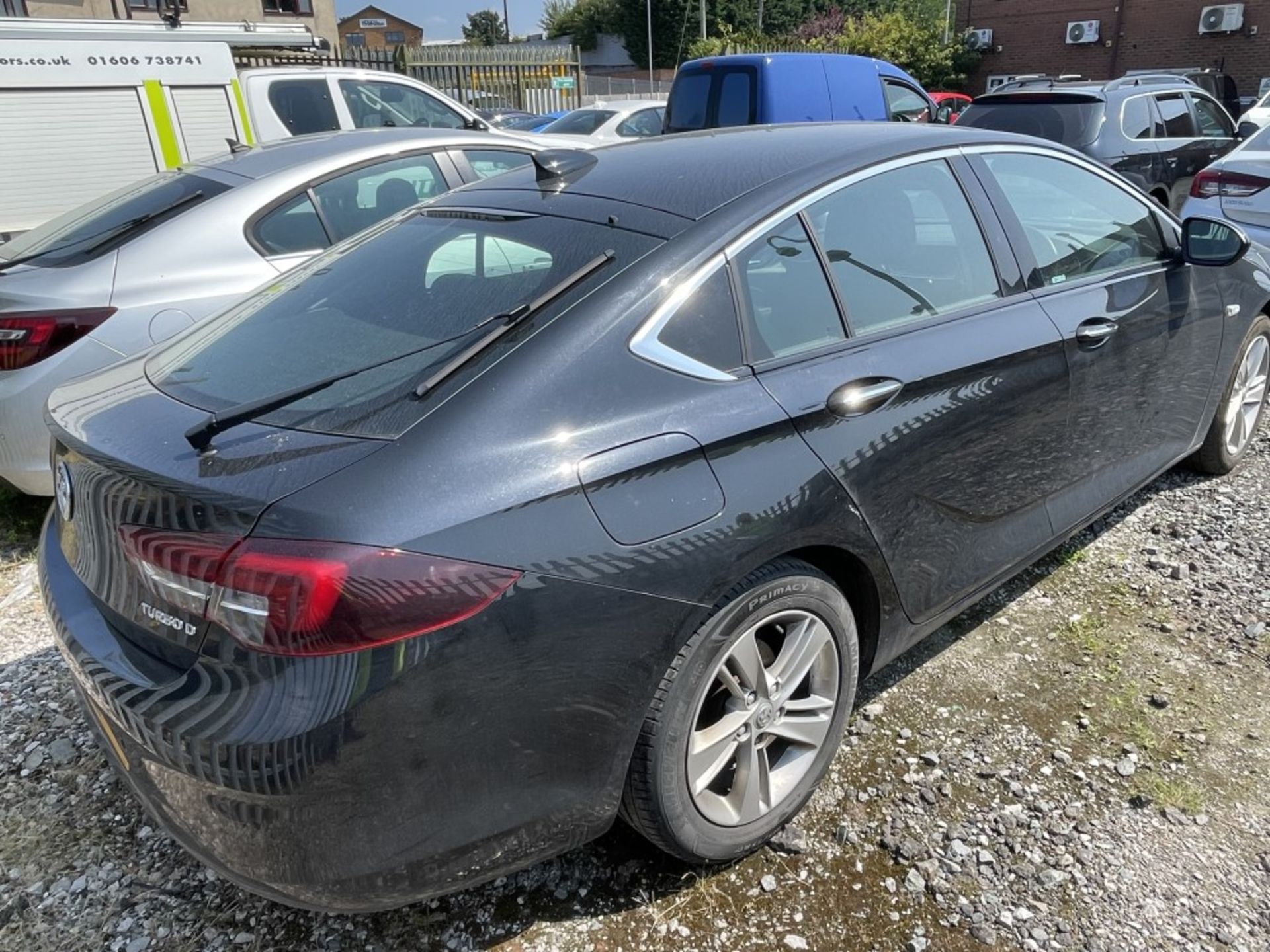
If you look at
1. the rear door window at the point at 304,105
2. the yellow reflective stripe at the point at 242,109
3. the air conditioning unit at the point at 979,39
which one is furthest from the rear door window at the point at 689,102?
the air conditioning unit at the point at 979,39

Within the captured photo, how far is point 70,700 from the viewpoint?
3096mm

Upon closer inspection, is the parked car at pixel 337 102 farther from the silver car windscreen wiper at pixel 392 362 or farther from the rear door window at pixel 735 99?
the silver car windscreen wiper at pixel 392 362

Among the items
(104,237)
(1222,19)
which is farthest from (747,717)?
(1222,19)

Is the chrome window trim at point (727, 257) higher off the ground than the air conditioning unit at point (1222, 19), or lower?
lower

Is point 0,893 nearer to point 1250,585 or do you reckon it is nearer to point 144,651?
point 144,651

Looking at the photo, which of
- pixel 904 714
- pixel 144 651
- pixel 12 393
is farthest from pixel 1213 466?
pixel 12 393

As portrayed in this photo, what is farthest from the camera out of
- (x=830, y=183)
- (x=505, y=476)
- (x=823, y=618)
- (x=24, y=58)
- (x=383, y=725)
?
(x=24, y=58)

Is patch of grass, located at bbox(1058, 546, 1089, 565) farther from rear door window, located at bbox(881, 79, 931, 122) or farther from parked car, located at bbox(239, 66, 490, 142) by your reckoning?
rear door window, located at bbox(881, 79, 931, 122)

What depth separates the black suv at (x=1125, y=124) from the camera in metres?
9.08

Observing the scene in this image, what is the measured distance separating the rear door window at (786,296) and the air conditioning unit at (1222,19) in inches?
1131

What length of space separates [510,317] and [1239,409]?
3.67m

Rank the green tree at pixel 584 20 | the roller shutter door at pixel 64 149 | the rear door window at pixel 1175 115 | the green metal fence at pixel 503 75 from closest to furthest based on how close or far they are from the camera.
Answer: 1. the roller shutter door at pixel 64 149
2. the rear door window at pixel 1175 115
3. the green metal fence at pixel 503 75
4. the green tree at pixel 584 20

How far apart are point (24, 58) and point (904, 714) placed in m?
7.38

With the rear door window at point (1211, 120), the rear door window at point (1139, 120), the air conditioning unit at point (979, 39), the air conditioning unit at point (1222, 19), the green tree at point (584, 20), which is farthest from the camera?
the green tree at point (584, 20)
